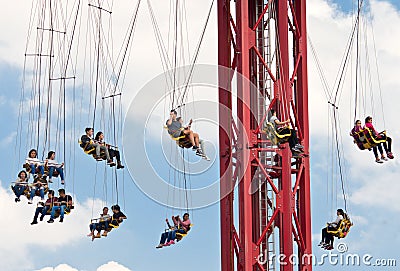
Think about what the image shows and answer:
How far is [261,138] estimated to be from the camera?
1377cm

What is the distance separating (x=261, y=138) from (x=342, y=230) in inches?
87.5

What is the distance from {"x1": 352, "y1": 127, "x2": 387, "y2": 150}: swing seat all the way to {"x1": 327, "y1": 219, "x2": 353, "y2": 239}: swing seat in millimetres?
1379

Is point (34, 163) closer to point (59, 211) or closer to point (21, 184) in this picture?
point (21, 184)

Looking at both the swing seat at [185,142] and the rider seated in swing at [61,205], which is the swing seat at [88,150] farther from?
the swing seat at [185,142]

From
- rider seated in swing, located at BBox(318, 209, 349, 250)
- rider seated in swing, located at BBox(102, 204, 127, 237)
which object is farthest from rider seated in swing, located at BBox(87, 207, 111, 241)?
rider seated in swing, located at BBox(318, 209, 349, 250)

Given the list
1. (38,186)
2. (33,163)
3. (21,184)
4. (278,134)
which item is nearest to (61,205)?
(38,186)

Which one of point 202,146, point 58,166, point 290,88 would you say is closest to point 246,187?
point 202,146

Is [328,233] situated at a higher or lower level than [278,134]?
lower

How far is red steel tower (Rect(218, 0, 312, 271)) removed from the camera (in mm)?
13359

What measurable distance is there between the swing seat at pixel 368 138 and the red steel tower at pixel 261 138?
91cm

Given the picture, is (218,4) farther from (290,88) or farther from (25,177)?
(25,177)


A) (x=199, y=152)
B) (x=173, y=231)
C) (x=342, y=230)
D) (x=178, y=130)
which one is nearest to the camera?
(x=178, y=130)

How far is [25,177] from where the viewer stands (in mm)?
13914

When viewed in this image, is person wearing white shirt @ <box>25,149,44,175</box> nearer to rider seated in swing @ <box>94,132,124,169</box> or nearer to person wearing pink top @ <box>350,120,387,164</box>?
rider seated in swing @ <box>94,132,124,169</box>
